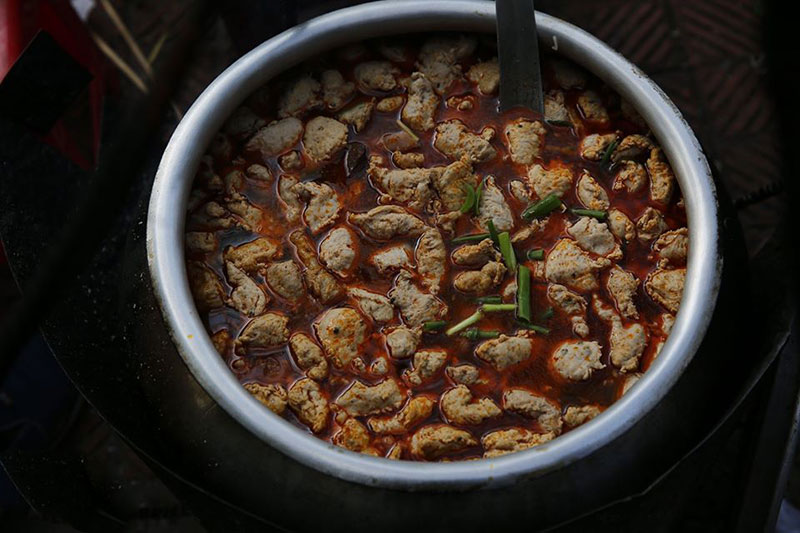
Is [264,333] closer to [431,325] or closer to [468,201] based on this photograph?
[431,325]

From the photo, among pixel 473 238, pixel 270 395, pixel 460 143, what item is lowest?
pixel 270 395

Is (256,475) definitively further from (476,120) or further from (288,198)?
(476,120)

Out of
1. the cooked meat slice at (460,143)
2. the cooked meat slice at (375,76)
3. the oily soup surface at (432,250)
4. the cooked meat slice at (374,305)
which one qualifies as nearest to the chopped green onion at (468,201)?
the oily soup surface at (432,250)

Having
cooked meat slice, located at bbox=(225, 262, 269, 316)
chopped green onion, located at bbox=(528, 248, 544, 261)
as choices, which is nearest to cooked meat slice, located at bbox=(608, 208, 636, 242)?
chopped green onion, located at bbox=(528, 248, 544, 261)

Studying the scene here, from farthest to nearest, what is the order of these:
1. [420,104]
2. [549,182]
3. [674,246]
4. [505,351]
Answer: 1. [420,104]
2. [549,182]
3. [674,246]
4. [505,351]

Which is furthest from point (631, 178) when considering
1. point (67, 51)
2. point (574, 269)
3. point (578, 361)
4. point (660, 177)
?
point (67, 51)

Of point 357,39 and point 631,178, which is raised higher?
point 357,39

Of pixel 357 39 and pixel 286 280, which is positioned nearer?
pixel 286 280
